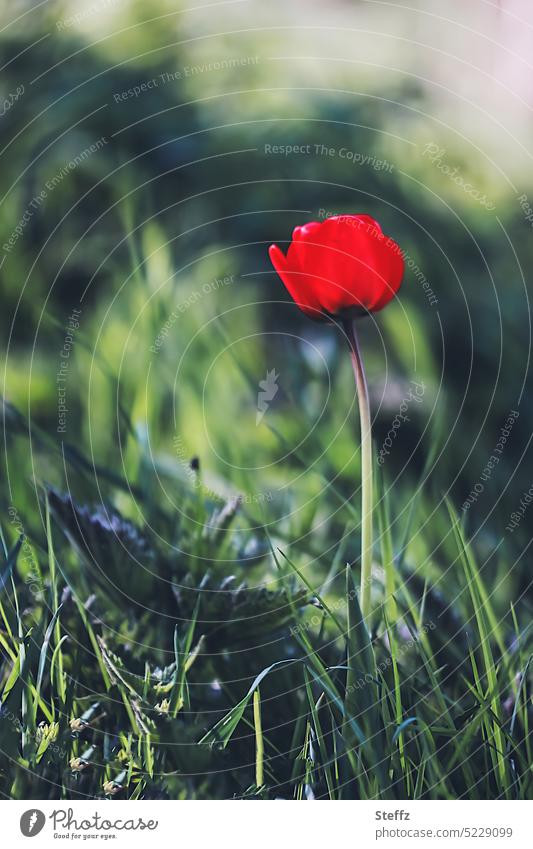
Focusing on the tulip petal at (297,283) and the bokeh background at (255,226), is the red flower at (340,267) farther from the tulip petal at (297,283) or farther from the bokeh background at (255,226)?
the bokeh background at (255,226)

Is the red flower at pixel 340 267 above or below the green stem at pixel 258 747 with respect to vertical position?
above

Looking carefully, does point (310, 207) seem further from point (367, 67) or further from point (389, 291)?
point (389, 291)

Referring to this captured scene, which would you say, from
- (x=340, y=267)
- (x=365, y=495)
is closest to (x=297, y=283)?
(x=340, y=267)

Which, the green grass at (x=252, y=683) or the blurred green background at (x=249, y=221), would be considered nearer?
the green grass at (x=252, y=683)

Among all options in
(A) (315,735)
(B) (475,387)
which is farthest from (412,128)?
(A) (315,735)

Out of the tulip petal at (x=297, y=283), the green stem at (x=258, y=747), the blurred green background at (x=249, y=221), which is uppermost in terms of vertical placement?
the blurred green background at (x=249, y=221)

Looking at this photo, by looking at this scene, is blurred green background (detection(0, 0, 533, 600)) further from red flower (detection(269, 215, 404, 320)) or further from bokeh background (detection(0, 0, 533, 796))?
red flower (detection(269, 215, 404, 320))

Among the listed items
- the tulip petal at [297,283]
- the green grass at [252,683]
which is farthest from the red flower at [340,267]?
the green grass at [252,683]
